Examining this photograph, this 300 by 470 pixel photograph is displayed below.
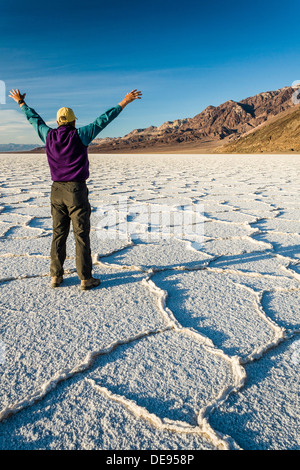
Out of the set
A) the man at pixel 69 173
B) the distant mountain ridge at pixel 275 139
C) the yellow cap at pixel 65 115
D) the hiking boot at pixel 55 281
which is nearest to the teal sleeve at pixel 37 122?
the man at pixel 69 173

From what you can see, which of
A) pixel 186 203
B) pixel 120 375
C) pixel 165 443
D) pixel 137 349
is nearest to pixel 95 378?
pixel 120 375

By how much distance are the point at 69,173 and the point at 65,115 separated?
0.28 m

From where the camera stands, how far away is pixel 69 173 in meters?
1.66

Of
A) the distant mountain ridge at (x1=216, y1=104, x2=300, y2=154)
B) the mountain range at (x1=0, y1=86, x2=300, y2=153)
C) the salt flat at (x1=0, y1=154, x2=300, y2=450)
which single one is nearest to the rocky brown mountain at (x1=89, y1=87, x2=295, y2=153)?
the mountain range at (x1=0, y1=86, x2=300, y2=153)

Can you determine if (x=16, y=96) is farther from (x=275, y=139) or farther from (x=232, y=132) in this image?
(x=232, y=132)

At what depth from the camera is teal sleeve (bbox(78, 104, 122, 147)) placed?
1.58 metres

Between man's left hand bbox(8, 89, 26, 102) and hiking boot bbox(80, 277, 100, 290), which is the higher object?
man's left hand bbox(8, 89, 26, 102)

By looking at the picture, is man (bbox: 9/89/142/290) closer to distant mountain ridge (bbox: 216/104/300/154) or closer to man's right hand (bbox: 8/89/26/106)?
man's right hand (bbox: 8/89/26/106)

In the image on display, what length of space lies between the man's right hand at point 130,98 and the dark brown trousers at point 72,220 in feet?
1.47

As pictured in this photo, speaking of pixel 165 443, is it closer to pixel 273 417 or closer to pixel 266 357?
pixel 273 417

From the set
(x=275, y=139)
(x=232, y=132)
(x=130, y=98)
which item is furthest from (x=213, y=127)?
(x=130, y=98)

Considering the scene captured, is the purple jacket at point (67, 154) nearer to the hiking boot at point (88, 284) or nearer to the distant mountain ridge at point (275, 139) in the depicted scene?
the hiking boot at point (88, 284)
